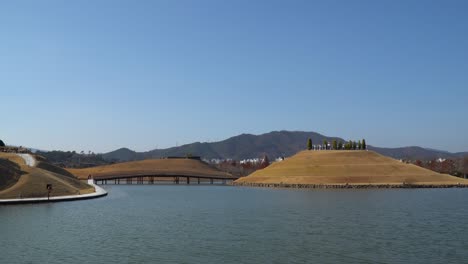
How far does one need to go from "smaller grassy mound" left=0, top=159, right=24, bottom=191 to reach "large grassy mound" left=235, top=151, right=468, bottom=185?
92775mm

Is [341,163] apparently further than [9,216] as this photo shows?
Yes

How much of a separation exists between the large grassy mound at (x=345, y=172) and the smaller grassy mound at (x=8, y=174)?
9278 centimetres

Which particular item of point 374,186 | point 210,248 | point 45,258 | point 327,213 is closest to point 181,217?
point 327,213

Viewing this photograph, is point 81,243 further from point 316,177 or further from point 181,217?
point 316,177

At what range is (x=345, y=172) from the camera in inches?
6624

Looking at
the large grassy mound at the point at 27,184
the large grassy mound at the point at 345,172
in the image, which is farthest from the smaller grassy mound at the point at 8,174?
the large grassy mound at the point at 345,172

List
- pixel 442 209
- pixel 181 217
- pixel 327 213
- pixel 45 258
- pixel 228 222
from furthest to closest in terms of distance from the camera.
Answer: pixel 442 209 < pixel 327 213 < pixel 181 217 < pixel 228 222 < pixel 45 258

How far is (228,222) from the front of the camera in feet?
187

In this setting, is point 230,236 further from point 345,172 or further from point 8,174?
point 345,172

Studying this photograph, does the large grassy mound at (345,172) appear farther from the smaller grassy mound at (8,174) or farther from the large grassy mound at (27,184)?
the smaller grassy mound at (8,174)

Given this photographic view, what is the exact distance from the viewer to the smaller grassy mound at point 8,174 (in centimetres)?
8512

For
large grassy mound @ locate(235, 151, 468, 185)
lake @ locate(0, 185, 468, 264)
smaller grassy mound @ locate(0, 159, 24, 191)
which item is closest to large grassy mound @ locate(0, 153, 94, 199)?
smaller grassy mound @ locate(0, 159, 24, 191)

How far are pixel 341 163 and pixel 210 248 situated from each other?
5644 inches

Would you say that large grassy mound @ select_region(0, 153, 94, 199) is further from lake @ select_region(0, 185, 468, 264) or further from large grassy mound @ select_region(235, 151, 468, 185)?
large grassy mound @ select_region(235, 151, 468, 185)
